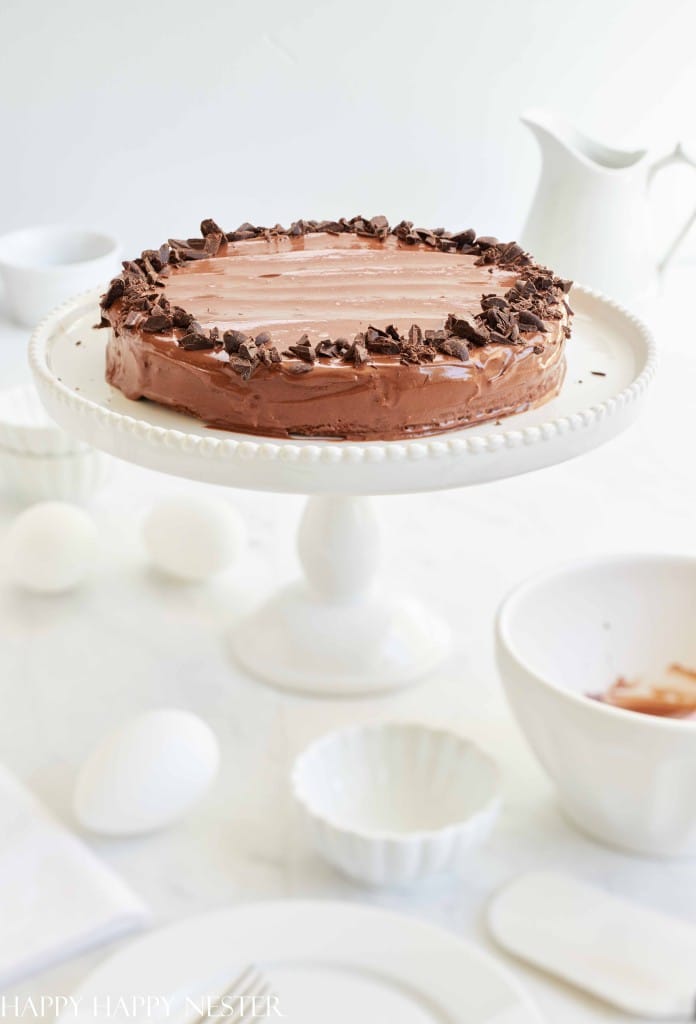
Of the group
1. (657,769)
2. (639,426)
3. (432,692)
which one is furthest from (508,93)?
(657,769)

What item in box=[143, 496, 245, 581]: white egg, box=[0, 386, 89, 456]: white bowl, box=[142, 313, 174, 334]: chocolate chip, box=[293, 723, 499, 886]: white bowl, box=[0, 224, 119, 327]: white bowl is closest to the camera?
box=[293, 723, 499, 886]: white bowl

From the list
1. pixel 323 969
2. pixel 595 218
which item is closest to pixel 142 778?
pixel 323 969

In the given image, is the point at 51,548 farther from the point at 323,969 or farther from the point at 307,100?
the point at 307,100

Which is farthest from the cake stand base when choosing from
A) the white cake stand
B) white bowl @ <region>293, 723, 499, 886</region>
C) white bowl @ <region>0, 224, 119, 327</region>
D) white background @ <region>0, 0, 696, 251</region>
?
white background @ <region>0, 0, 696, 251</region>

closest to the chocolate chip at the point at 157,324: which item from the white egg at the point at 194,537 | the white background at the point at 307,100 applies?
the white egg at the point at 194,537

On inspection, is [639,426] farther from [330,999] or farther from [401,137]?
[330,999]

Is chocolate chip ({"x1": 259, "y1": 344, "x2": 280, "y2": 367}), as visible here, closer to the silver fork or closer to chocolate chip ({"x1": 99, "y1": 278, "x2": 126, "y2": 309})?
chocolate chip ({"x1": 99, "y1": 278, "x2": 126, "y2": 309})

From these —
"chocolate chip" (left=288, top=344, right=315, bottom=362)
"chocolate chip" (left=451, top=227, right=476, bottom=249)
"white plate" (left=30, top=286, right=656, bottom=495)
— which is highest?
"chocolate chip" (left=451, top=227, right=476, bottom=249)
